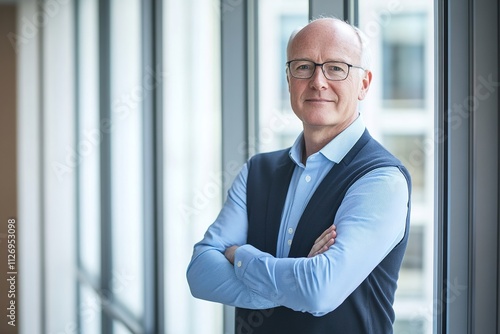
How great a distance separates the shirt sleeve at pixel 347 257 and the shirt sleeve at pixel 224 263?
9cm

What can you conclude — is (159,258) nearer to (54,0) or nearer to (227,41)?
(227,41)

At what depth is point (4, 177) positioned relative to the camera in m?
4.22

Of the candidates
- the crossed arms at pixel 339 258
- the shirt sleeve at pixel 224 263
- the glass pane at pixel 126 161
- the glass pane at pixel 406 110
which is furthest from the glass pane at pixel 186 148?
the glass pane at pixel 406 110

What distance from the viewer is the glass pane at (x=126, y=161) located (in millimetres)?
3967

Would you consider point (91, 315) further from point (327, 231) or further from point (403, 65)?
point (403, 65)

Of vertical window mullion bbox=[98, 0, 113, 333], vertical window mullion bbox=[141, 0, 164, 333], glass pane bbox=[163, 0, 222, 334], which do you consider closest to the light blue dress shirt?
glass pane bbox=[163, 0, 222, 334]

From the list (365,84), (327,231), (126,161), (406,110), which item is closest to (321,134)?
(365,84)

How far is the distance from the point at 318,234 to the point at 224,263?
249mm

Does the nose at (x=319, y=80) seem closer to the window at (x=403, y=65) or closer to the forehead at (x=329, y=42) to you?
the forehead at (x=329, y=42)

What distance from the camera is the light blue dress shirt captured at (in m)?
1.31

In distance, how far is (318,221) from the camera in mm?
1442

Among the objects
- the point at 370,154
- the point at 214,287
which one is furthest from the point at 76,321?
the point at 370,154

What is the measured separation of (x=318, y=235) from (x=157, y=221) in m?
2.05

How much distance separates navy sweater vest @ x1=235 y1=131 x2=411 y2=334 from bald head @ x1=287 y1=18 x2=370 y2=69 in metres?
0.19
